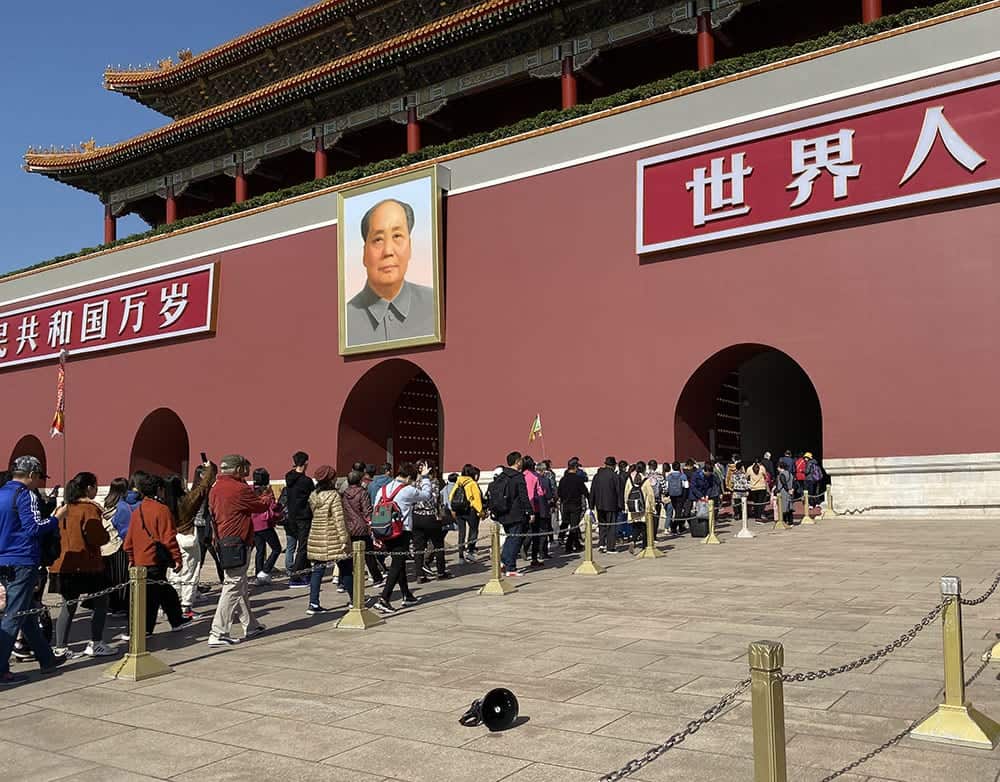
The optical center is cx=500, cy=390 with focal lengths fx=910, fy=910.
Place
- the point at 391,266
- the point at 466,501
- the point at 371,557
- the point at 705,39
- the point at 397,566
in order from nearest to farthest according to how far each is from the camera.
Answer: the point at 397,566 < the point at 371,557 < the point at 466,501 < the point at 705,39 < the point at 391,266

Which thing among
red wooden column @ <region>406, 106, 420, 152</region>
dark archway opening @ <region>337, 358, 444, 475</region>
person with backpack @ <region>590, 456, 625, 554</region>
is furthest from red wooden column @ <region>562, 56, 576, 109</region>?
person with backpack @ <region>590, 456, 625, 554</region>

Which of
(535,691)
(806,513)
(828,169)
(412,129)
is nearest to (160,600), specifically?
(535,691)

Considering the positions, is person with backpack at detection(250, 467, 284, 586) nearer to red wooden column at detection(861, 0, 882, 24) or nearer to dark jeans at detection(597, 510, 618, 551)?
dark jeans at detection(597, 510, 618, 551)

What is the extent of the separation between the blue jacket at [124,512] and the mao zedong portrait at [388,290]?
9472 mm

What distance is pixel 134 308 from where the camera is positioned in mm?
21625

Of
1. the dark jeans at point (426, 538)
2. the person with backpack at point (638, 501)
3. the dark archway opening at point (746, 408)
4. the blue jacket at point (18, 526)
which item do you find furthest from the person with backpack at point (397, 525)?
the dark archway opening at point (746, 408)

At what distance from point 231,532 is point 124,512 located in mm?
1476

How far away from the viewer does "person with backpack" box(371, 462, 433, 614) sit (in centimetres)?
793

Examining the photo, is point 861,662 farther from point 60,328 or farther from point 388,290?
point 60,328

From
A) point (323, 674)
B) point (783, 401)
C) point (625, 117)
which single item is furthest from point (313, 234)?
point (323, 674)

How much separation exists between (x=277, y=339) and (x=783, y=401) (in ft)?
37.6

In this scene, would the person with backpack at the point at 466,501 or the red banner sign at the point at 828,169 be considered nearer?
the person with backpack at the point at 466,501

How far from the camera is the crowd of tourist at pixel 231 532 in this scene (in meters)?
6.09

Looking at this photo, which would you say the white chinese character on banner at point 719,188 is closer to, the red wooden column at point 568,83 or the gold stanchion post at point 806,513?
the red wooden column at point 568,83
